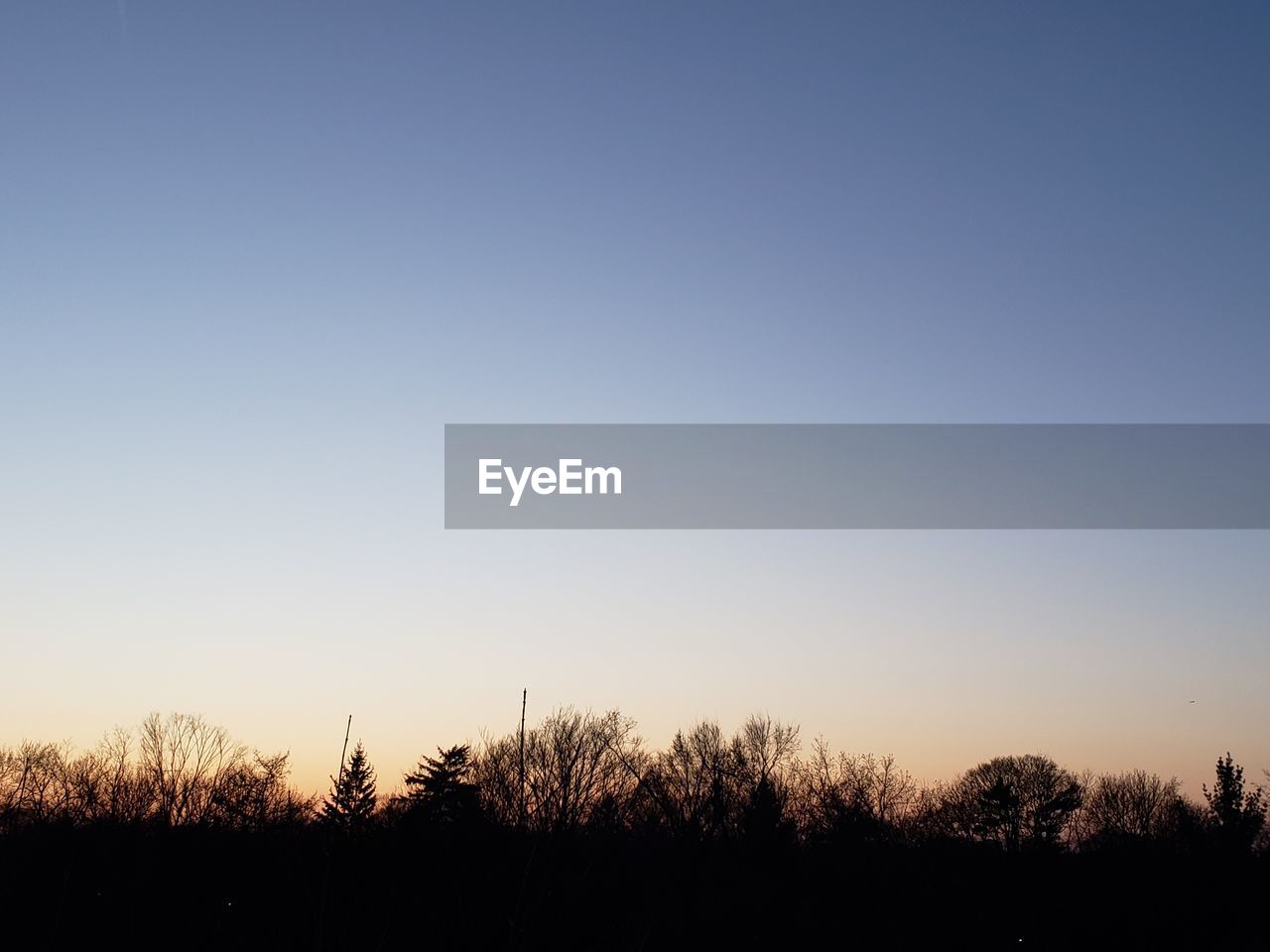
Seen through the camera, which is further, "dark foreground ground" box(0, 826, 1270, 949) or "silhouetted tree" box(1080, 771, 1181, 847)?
"silhouetted tree" box(1080, 771, 1181, 847)

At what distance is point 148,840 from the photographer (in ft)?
67.0

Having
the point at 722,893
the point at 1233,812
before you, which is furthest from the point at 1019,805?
the point at 722,893

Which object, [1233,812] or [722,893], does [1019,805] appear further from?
[722,893]

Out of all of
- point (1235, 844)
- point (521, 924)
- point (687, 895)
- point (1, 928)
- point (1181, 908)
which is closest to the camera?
point (521, 924)

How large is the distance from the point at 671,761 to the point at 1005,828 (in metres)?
33.2

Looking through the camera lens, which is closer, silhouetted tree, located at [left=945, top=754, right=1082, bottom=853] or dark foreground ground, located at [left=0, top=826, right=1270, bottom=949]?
dark foreground ground, located at [left=0, top=826, right=1270, bottom=949]

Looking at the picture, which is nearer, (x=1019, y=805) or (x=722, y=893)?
(x=722, y=893)

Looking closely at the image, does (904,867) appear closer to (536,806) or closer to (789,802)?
(789,802)

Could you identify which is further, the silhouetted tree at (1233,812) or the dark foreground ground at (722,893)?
the silhouetted tree at (1233,812)

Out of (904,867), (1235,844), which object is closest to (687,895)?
(904,867)

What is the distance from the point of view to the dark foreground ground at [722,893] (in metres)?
15.1

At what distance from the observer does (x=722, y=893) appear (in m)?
46.0

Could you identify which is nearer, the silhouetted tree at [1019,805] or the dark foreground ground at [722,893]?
the dark foreground ground at [722,893]

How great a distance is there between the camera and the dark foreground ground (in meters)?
15.1
